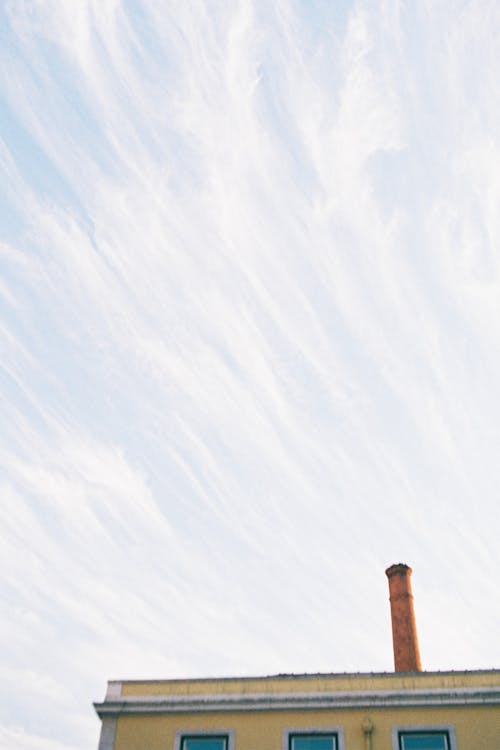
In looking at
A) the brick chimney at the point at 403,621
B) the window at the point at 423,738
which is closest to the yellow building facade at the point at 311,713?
the window at the point at 423,738

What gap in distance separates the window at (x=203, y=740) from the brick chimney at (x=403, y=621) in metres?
6.47

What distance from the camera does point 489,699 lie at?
2014 cm

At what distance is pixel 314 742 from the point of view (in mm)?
20516

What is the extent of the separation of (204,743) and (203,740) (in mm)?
84

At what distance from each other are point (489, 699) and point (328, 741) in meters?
4.58

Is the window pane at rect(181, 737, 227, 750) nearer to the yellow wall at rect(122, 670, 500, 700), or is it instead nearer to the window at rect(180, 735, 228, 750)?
the window at rect(180, 735, 228, 750)

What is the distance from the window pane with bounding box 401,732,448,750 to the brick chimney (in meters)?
3.40

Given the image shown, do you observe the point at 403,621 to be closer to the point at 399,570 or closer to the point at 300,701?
the point at 399,570

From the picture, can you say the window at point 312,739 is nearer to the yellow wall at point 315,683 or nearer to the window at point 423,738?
the yellow wall at point 315,683

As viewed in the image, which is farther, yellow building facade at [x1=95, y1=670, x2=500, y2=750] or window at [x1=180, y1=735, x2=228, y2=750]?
window at [x1=180, y1=735, x2=228, y2=750]

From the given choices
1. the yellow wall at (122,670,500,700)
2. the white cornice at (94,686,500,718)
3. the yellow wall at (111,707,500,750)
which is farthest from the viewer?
the yellow wall at (122,670,500,700)

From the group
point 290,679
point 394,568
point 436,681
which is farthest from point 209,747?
point 394,568

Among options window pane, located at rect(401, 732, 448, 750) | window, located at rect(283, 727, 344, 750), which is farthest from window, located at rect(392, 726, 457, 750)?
window, located at rect(283, 727, 344, 750)

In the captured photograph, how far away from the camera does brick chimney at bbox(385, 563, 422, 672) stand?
24.3 metres
